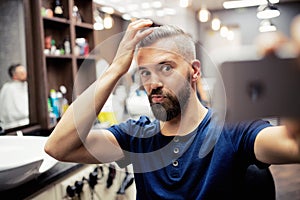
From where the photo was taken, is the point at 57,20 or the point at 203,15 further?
the point at 57,20

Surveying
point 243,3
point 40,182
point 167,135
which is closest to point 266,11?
point 243,3

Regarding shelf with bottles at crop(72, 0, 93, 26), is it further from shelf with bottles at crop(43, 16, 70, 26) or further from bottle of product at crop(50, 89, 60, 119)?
bottle of product at crop(50, 89, 60, 119)

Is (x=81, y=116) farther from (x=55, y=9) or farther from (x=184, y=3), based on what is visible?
(x=55, y=9)

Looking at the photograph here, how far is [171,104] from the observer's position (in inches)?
31.6

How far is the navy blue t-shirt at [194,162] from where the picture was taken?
2.85 ft

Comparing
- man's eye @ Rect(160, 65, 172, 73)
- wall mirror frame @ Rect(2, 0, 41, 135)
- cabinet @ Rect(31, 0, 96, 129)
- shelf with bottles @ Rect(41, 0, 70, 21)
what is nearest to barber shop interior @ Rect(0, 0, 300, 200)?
man's eye @ Rect(160, 65, 172, 73)

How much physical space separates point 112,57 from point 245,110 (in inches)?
19.6

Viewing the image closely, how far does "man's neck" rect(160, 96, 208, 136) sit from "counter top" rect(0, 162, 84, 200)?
621mm

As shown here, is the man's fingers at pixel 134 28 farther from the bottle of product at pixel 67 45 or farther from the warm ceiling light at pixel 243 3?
the bottle of product at pixel 67 45

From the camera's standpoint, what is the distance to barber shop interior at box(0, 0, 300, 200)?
436 mm

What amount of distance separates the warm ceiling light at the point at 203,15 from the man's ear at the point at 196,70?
14 centimetres

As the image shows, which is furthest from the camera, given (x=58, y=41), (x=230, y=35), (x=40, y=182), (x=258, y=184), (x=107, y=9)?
(x=58, y=41)

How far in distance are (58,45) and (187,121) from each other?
4.66ft

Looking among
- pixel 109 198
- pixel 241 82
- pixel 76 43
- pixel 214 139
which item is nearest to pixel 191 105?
pixel 214 139
